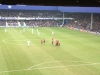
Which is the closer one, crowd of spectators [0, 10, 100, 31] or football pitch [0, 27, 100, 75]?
football pitch [0, 27, 100, 75]

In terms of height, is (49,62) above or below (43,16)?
below

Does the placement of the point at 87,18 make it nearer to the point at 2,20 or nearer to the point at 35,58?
the point at 2,20

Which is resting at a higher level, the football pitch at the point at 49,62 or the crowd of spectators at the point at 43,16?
the crowd of spectators at the point at 43,16

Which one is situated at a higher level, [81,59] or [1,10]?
[1,10]

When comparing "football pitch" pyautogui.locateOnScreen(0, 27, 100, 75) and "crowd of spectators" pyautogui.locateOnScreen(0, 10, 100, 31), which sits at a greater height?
"crowd of spectators" pyautogui.locateOnScreen(0, 10, 100, 31)

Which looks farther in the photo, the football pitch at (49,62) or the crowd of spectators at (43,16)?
the crowd of spectators at (43,16)

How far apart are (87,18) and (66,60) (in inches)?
1955

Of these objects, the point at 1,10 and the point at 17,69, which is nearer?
the point at 17,69

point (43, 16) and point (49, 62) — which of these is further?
point (43, 16)

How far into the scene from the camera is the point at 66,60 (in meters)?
24.2
